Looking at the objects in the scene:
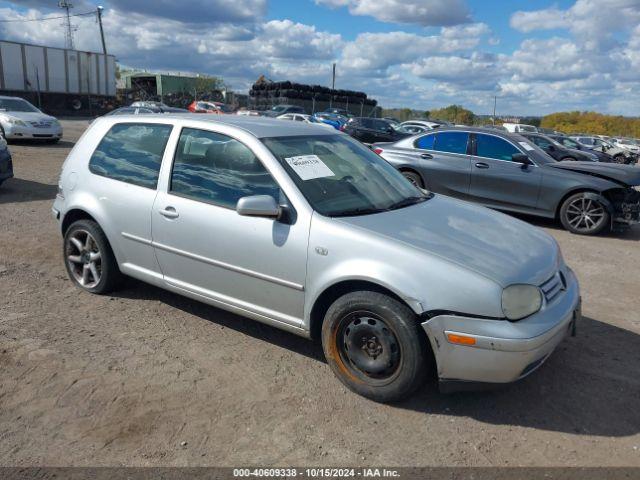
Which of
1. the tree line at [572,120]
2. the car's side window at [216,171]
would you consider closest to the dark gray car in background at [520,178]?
the car's side window at [216,171]

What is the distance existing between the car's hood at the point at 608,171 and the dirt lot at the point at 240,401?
171 inches

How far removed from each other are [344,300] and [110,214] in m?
2.30

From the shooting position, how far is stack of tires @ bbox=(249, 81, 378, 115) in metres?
45.4

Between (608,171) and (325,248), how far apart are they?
705cm

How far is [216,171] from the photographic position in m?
3.91

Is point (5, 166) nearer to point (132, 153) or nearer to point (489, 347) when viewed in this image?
point (132, 153)


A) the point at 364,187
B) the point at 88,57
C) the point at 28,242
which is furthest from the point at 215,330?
the point at 88,57

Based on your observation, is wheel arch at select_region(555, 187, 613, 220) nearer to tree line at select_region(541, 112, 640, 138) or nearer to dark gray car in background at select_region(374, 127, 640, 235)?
dark gray car in background at select_region(374, 127, 640, 235)

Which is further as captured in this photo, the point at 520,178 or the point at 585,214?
the point at 520,178

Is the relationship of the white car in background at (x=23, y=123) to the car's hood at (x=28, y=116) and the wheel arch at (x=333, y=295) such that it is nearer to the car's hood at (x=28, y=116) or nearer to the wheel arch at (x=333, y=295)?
the car's hood at (x=28, y=116)

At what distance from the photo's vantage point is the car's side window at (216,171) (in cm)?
370

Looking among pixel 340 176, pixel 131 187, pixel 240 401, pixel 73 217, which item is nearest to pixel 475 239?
pixel 340 176

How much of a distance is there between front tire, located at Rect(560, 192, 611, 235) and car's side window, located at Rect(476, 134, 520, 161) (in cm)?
124

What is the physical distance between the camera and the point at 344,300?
3252mm
